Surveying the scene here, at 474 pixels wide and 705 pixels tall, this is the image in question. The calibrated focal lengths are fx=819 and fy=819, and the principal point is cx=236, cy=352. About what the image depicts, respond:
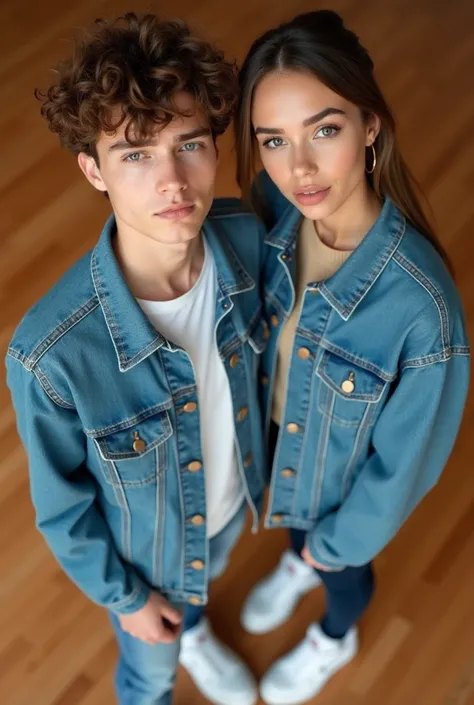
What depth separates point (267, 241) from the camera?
1.45m

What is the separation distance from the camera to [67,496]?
1.29 metres

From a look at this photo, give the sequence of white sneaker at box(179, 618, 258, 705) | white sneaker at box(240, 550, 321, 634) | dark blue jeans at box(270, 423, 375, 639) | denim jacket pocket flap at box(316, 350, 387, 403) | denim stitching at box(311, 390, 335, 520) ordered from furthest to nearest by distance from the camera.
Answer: white sneaker at box(240, 550, 321, 634), white sneaker at box(179, 618, 258, 705), dark blue jeans at box(270, 423, 375, 639), denim stitching at box(311, 390, 335, 520), denim jacket pocket flap at box(316, 350, 387, 403)

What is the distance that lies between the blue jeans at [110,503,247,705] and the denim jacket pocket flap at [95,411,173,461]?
413 mm

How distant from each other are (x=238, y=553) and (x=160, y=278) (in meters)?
1.05

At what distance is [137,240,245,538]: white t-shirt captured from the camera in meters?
1.32

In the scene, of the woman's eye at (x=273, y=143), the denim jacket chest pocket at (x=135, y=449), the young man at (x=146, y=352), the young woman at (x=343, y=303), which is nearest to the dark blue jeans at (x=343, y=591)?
the young woman at (x=343, y=303)

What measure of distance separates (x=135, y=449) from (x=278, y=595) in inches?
34.7

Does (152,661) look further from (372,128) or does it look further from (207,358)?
(372,128)

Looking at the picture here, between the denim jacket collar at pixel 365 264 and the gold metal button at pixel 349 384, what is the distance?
0.33 ft

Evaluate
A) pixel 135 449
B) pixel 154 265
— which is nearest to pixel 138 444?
pixel 135 449

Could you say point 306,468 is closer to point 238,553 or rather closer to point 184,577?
point 184,577

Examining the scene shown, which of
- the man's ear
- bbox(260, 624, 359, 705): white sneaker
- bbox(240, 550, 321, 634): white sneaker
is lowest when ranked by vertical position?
bbox(260, 624, 359, 705): white sneaker

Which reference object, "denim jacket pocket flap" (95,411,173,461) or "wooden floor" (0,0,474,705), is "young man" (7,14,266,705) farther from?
"wooden floor" (0,0,474,705)

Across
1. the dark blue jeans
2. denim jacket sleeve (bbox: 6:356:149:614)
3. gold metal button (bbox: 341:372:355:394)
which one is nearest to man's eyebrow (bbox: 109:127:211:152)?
denim jacket sleeve (bbox: 6:356:149:614)
